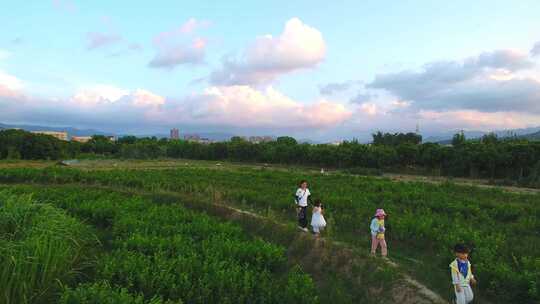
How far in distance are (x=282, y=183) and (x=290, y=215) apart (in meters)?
9.48

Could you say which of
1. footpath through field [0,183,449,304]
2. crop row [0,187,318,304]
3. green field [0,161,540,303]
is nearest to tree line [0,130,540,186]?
green field [0,161,540,303]

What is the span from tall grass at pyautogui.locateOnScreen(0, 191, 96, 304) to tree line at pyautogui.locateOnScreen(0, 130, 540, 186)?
38598 mm

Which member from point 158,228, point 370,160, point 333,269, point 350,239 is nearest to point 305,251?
point 333,269

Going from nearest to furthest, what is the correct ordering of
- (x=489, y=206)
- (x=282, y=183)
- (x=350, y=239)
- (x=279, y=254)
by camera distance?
(x=279, y=254)
(x=350, y=239)
(x=489, y=206)
(x=282, y=183)

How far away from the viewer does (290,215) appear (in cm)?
1327

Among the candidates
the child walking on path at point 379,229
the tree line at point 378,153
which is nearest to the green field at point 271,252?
the child walking on path at point 379,229

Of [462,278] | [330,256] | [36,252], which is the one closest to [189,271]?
[36,252]

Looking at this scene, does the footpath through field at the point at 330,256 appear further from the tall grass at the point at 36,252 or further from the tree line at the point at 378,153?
the tree line at the point at 378,153

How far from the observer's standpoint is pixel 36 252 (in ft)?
18.4

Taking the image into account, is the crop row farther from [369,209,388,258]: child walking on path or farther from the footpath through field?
[369,209,388,258]: child walking on path

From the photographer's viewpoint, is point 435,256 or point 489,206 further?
point 489,206

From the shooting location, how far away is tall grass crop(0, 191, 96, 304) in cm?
513

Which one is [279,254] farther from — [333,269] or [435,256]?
[435,256]

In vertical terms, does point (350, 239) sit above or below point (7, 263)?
below
